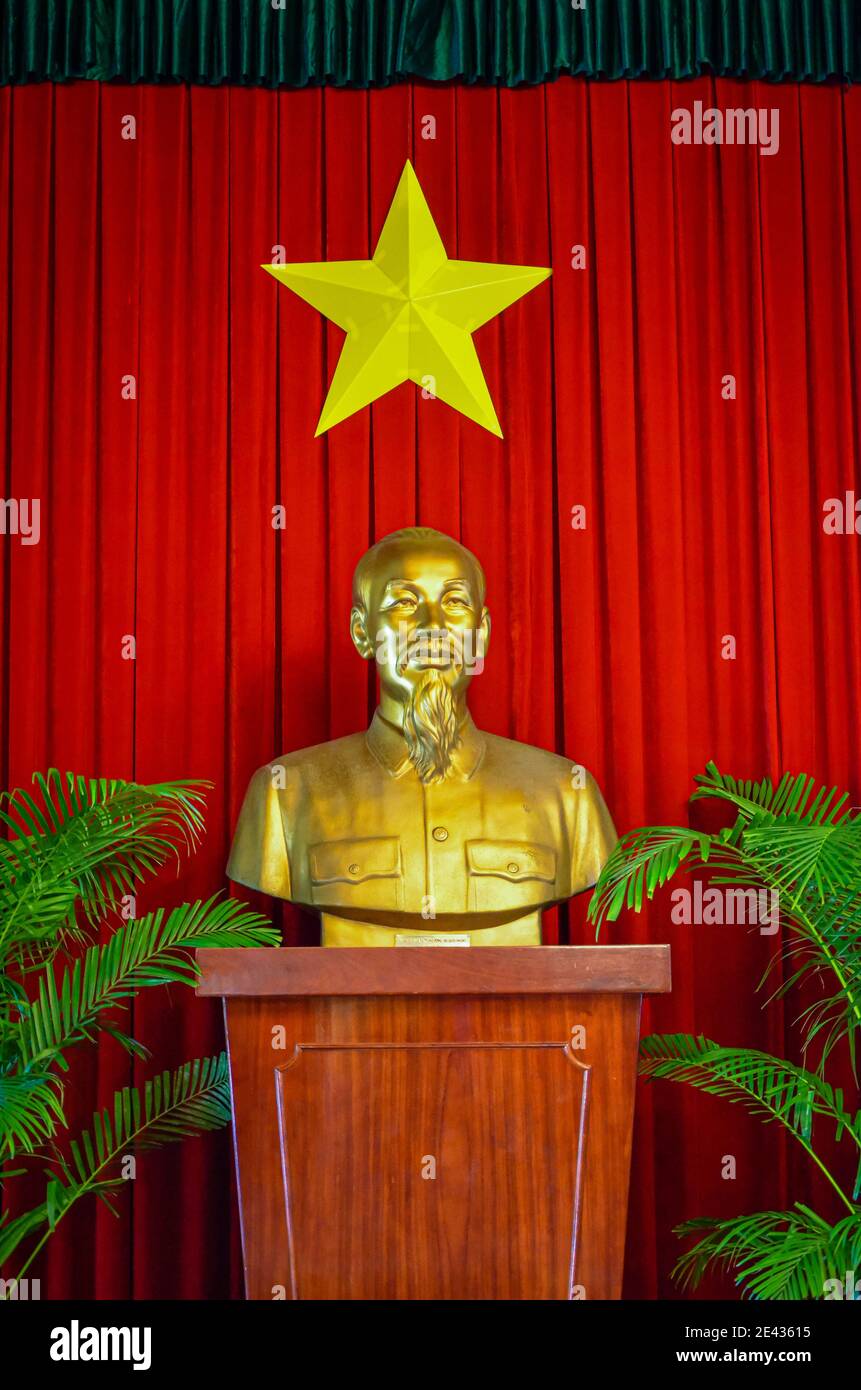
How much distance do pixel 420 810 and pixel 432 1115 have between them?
96cm

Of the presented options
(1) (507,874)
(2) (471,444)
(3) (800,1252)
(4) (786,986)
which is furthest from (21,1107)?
(2) (471,444)

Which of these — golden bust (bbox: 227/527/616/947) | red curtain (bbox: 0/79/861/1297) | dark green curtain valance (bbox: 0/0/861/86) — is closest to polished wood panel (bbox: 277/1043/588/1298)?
golden bust (bbox: 227/527/616/947)

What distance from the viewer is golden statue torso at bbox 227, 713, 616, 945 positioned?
417 centimetres

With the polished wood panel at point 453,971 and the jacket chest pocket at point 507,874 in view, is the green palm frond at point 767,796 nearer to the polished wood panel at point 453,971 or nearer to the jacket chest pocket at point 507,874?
the jacket chest pocket at point 507,874

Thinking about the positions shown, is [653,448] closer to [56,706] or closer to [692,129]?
[692,129]

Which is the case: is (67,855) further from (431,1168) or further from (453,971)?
(431,1168)

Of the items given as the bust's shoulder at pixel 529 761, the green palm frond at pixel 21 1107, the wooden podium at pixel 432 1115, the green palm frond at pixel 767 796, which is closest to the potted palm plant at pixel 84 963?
the green palm frond at pixel 21 1107

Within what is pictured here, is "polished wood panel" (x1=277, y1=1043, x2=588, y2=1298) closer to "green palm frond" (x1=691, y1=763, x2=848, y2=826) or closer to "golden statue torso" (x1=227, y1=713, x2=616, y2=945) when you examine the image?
"golden statue torso" (x1=227, y1=713, x2=616, y2=945)

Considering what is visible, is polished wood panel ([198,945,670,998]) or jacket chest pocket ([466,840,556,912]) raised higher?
jacket chest pocket ([466,840,556,912])

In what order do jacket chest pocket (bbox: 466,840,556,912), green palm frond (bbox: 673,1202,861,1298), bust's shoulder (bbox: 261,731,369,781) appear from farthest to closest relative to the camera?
bust's shoulder (bbox: 261,731,369,781), jacket chest pocket (bbox: 466,840,556,912), green palm frond (bbox: 673,1202,861,1298)

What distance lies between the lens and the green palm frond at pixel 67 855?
155 inches

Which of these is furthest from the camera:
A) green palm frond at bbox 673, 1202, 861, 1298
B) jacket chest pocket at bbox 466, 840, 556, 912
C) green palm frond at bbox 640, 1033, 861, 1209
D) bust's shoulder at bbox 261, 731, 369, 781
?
bust's shoulder at bbox 261, 731, 369, 781

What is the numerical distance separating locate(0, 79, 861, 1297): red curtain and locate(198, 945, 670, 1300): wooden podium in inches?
54.8

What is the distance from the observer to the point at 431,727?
4.19m
